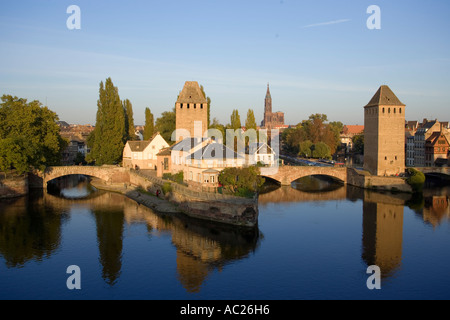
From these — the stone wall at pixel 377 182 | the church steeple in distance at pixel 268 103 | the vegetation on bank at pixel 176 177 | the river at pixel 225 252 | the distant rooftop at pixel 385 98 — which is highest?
the church steeple in distance at pixel 268 103

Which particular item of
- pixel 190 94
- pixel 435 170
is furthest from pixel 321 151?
pixel 190 94

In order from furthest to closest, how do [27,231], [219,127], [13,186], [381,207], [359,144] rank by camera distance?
[359,144] < [219,127] < [13,186] < [381,207] < [27,231]

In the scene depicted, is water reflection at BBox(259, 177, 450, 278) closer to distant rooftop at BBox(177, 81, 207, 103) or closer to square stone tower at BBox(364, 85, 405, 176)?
square stone tower at BBox(364, 85, 405, 176)

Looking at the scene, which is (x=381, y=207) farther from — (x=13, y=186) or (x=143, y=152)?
(x=13, y=186)

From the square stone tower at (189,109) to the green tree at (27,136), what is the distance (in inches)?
623

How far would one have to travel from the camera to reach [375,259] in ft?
85.3

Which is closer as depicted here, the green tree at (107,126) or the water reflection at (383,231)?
the water reflection at (383,231)

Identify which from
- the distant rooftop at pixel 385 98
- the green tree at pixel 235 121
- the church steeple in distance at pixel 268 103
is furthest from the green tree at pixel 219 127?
the church steeple in distance at pixel 268 103

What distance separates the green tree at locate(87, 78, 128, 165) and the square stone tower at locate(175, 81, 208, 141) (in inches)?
347

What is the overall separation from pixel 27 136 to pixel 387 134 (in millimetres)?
44959

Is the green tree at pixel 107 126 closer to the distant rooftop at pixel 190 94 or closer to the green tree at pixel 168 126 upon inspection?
the distant rooftop at pixel 190 94

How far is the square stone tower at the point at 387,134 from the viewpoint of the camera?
54.0 meters

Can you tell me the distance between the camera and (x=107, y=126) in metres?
55.4
